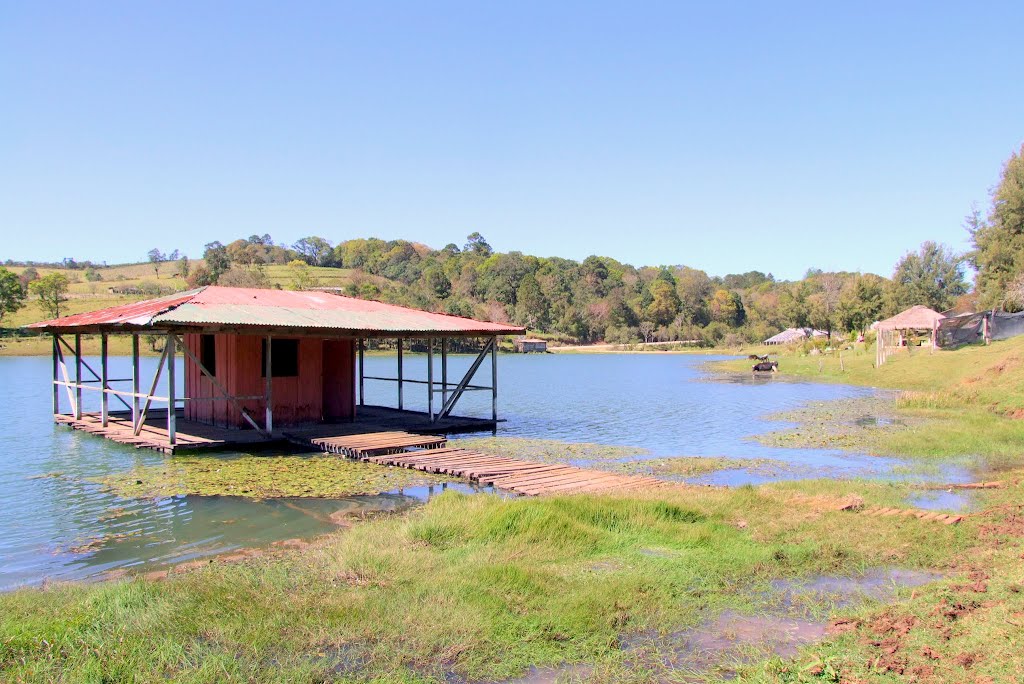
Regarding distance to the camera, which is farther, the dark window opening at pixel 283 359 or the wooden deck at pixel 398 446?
the dark window opening at pixel 283 359

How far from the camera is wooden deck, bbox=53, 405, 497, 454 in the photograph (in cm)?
1608

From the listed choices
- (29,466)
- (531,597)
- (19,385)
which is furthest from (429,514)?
(19,385)

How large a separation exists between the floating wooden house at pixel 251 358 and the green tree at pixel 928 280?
66.8 meters

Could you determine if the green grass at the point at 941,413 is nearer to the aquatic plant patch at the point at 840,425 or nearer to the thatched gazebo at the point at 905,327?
the aquatic plant patch at the point at 840,425

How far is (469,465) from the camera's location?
13.7m

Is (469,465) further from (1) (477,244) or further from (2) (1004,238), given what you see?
(1) (477,244)

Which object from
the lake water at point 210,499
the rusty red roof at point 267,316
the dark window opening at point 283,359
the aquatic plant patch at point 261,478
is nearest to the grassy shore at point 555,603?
the lake water at point 210,499

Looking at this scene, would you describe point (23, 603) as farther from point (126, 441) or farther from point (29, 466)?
point (126, 441)

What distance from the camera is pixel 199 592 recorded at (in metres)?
6.39

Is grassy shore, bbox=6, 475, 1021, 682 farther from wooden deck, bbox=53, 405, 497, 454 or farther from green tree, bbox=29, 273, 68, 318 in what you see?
green tree, bbox=29, 273, 68, 318

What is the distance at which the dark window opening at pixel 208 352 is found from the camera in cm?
1848

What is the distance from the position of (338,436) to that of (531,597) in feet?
37.7

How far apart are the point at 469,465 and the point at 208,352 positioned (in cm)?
883

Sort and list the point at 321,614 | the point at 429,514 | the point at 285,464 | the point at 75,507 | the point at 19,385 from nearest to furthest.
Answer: the point at 321,614 < the point at 429,514 < the point at 75,507 < the point at 285,464 < the point at 19,385
